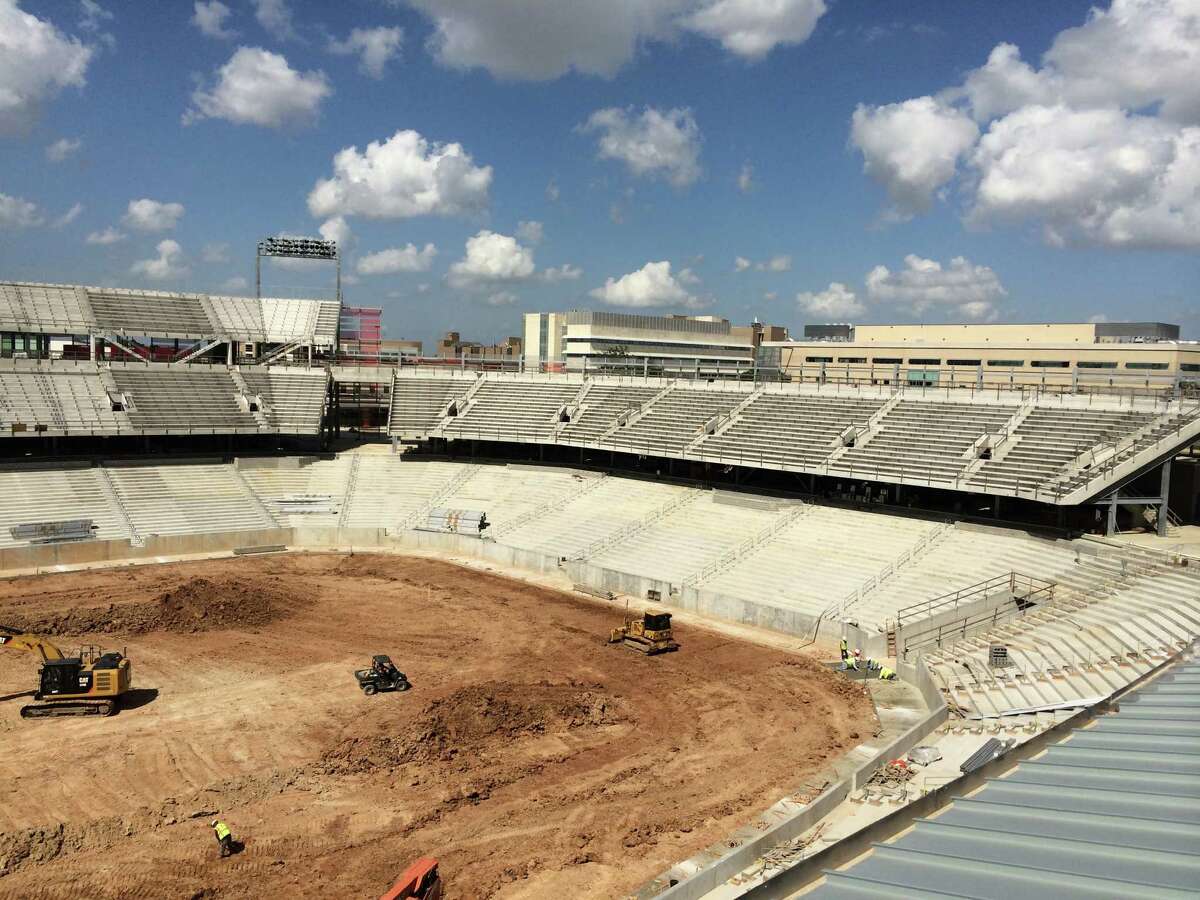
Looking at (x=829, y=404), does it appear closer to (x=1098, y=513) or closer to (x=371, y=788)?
(x=1098, y=513)

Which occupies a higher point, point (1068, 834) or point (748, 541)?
point (1068, 834)

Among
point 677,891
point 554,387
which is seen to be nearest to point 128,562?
point 554,387

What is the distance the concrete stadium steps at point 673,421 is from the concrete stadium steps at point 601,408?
1069 mm

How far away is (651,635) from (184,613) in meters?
15.5

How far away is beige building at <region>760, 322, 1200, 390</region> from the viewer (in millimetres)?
47156

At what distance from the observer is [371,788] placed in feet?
57.9

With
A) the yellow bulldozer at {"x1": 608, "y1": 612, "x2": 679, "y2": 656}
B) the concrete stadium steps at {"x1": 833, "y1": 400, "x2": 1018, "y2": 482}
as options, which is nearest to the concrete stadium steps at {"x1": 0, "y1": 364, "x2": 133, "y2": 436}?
the yellow bulldozer at {"x1": 608, "y1": 612, "x2": 679, "y2": 656}

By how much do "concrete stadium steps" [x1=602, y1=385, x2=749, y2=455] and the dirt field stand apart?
1264 centimetres

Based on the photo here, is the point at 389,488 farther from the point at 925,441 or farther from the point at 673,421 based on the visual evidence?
the point at 925,441

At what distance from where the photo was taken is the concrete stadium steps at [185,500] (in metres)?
38.2

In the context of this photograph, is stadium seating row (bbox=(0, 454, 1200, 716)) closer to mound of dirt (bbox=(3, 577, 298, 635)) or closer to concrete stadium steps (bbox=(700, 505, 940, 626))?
concrete stadium steps (bbox=(700, 505, 940, 626))

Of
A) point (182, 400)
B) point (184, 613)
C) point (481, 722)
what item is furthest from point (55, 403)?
point (481, 722)

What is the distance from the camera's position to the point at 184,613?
2844 cm

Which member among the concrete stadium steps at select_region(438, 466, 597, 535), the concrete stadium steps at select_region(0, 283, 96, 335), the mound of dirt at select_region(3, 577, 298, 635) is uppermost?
the concrete stadium steps at select_region(0, 283, 96, 335)
